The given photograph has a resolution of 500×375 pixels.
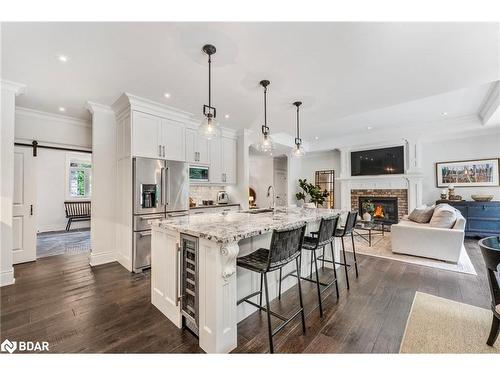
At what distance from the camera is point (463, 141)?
5855 millimetres

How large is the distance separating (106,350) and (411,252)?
4667mm

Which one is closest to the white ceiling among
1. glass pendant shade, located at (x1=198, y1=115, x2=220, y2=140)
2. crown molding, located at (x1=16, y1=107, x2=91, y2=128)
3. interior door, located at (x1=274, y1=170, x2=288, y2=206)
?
crown molding, located at (x1=16, y1=107, x2=91, y2=128)

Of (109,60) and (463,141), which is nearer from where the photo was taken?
(109,60)

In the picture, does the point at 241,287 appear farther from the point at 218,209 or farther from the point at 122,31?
the point at 218,209

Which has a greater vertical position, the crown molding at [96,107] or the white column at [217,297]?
the crown molding at [96,107]

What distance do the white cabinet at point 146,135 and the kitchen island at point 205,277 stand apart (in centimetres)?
180

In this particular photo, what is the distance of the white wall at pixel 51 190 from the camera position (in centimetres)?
654

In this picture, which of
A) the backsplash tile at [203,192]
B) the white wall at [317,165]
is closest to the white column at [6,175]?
the backsplash tile at [203,192]

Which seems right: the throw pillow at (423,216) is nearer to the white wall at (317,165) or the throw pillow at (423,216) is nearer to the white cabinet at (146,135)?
the white wall at (317,165)

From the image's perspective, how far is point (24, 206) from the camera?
376cm

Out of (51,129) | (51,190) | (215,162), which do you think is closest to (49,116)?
(51,129)

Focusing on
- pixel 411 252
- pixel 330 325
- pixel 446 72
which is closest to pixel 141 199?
pixel 330 325

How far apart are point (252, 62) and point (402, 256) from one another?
4.13 meters

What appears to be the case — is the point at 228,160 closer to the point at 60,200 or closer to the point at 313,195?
the point at 313,195
